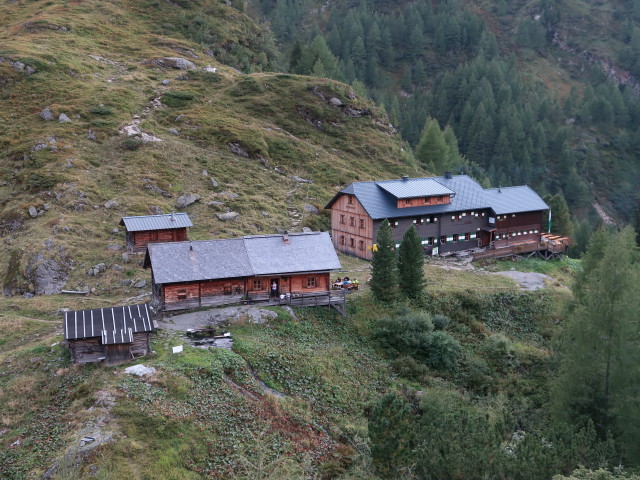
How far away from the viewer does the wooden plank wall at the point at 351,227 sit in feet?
199

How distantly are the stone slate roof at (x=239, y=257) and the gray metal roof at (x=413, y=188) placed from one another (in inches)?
684

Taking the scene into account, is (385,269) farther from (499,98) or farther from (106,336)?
(499,98)

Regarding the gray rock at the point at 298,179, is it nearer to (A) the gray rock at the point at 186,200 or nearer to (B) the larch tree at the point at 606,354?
(A) the gray rock at the point at 186,200

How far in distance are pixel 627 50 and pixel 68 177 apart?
7797 inches

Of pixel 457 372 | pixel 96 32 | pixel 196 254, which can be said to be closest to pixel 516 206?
pixel 457 372

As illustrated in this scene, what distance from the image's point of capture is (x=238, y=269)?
4359cm

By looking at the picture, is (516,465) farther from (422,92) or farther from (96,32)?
(422,92)

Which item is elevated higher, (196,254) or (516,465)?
(196,254)

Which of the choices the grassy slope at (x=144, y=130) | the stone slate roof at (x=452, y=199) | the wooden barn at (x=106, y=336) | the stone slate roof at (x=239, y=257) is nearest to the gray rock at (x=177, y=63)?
the grassy slope at (x=144, y=130)

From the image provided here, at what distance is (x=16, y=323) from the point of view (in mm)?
40312

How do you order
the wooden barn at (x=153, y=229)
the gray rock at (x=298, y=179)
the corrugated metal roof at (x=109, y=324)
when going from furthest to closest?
1. the gray rock at (x=298, y=179)
2. the wooden barn at (x=153, y=229)
3. the corrugated metal roof at (x=109, y=324)

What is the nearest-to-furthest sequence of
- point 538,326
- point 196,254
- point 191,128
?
1. point 196,254
2. point 538,326
3. point 191,128

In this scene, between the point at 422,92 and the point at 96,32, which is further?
the point at 422,92

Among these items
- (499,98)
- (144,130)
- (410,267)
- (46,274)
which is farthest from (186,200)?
(499,98)
